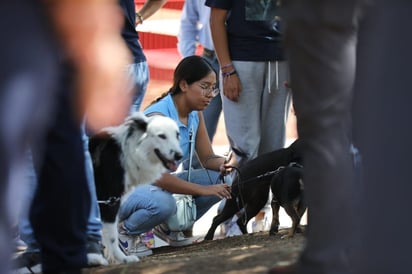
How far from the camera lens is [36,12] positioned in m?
3.82

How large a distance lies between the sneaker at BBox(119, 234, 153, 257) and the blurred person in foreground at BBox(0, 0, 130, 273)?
2.03 metres

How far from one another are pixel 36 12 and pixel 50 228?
1048mm

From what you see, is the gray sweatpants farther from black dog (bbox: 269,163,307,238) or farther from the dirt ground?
the dirt ground

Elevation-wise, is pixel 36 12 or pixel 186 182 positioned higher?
pixel 36 12

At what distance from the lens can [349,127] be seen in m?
4.05

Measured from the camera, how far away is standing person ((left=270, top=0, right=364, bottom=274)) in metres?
3.79

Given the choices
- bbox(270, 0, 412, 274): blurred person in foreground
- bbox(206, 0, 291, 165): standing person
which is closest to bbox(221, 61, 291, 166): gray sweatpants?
bbox(206, 0, 291, 165): standing person

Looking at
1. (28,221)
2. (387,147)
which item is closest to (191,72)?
(28,221)

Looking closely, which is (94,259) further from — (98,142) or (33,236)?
(98,142)

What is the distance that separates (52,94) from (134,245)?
3276 millimetres

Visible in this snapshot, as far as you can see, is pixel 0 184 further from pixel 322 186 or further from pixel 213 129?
pixel 213 129

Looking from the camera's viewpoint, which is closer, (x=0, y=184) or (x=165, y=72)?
(x=0, y=184)

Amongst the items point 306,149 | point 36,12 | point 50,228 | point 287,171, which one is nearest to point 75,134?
point 50,228

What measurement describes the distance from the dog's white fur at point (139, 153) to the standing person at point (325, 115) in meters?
2.04
